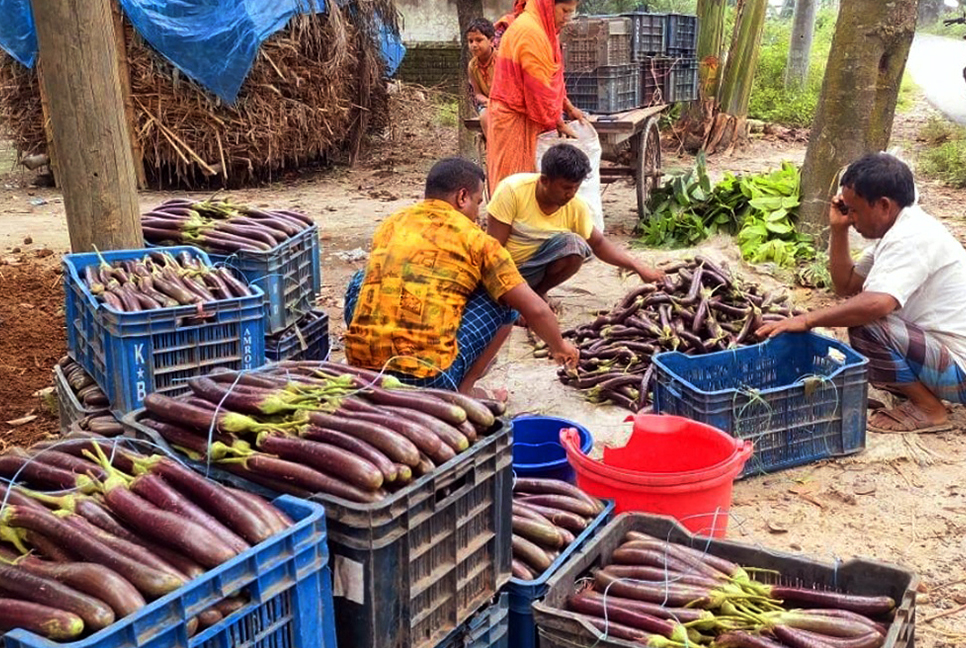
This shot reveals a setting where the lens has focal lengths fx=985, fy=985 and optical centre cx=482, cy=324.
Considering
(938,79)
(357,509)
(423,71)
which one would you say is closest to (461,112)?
(423,71)

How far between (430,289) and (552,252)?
1.74 metres

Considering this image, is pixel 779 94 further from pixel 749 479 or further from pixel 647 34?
pixel 749 479

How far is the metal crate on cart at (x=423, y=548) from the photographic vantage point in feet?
8.49

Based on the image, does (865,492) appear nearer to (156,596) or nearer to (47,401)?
(156,596)

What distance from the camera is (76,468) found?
9.07 feet

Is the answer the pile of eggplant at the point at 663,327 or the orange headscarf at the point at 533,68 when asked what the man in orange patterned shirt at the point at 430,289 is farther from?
the orange headscarf at the point at 533,68

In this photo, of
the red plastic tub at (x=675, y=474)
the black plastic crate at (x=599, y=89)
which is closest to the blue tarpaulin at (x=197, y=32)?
the black plastic crate at (x=599, y=89)

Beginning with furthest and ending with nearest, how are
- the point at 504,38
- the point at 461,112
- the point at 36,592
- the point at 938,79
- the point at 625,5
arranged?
the point at 938,79
the point at 625,5
the point at 461,112
the point at 504,38
the point at 36,592

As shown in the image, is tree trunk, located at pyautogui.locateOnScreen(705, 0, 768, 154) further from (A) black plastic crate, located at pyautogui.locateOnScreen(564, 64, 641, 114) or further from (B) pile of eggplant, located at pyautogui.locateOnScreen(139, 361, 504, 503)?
(B) pile of eggplant, located at pyautogui.locateOnScreen(139, 361, 504, 503)

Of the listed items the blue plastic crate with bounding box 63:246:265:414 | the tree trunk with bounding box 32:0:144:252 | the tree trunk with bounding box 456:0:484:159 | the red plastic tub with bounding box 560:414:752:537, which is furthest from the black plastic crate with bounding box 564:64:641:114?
the red plastic tub with bounding box 560:414:752:537

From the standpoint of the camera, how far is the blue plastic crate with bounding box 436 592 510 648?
2973mm

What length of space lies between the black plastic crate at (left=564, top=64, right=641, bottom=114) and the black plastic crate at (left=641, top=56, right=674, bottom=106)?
33.1 inches

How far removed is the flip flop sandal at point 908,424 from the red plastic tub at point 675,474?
71.1 inches

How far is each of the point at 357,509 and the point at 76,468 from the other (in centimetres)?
85
